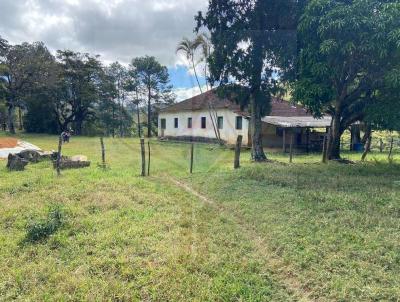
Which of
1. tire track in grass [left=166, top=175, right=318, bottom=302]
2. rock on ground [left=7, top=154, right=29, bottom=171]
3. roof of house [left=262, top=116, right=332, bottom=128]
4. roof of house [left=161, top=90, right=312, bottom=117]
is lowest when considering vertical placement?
tire track in grass [left=166, top=175, right=318, bottom=302]

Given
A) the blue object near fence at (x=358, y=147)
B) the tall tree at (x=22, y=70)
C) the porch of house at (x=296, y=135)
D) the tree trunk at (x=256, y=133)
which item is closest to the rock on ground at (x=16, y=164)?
the tree trunk at (x=256, y=133)

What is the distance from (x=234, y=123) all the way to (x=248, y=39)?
35.8ft

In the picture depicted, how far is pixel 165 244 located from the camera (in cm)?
451

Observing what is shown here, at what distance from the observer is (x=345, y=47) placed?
808cm

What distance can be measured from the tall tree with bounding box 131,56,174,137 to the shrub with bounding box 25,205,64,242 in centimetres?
3182

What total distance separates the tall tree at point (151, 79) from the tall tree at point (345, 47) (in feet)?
89.5

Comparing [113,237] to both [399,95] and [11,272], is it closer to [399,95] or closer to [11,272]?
[11,272]

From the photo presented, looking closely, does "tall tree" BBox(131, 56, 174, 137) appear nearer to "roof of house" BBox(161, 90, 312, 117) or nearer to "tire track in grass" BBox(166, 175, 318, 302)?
"roof of house" BBox(161, 90, 312, 117)

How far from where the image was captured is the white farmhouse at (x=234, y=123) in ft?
68.5

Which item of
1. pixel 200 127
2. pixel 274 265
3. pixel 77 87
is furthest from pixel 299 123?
pixel 77 87

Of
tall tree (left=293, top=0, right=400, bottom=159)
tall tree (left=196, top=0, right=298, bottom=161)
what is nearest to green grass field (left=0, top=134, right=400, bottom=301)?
tall tree (left=293, top=0, right=400, bottom=159)

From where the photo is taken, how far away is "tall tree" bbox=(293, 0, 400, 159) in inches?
308

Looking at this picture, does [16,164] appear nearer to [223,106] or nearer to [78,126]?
[223,106]

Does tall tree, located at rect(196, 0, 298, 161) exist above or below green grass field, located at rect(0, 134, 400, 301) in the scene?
above
